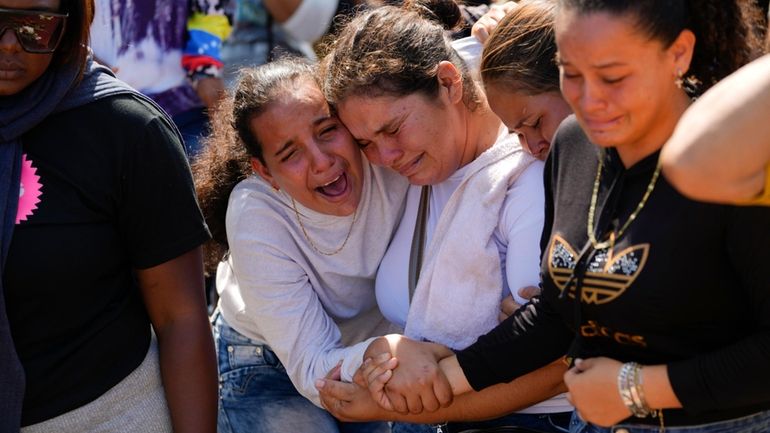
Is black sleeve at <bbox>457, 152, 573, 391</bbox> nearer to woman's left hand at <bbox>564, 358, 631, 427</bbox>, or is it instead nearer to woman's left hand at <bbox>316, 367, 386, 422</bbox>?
woman's left hand at <bbox>564, 358, 631, 427</bbox>

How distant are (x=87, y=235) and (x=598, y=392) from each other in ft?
3.89

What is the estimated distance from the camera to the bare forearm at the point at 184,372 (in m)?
2.56

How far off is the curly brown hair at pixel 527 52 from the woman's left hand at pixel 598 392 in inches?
33.7

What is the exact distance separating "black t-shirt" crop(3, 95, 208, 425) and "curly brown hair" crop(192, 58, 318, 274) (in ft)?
1.75

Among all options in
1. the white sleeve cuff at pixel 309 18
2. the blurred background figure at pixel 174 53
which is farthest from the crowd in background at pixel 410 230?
the white sleeve cuff at pixel 309 18

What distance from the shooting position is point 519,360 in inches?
94.4

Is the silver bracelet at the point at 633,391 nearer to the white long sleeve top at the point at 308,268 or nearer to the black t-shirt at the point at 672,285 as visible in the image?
the black t-shirt at the point at 672,285

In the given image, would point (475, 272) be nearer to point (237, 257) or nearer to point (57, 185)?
point (237, 257)

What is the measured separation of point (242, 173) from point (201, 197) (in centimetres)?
16

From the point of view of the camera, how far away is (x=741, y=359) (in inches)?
74.6

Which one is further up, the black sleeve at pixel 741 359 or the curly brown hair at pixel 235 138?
the black sleeve at pixel 741 359

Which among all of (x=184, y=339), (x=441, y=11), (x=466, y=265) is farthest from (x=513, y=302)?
(x=441, y=11)

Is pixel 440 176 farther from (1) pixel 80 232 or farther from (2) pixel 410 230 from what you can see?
(1) pixel 80 232

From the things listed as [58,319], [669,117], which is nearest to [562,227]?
[669,117]
